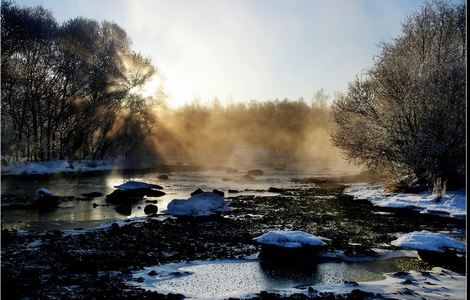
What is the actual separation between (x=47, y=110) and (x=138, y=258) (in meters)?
44.0

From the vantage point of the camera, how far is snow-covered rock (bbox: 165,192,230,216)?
26.8m

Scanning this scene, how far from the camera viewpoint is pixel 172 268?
50.3 ft

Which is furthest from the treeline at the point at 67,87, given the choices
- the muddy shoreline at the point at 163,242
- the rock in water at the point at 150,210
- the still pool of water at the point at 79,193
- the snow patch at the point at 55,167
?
the muddy shoreline at the point at 163,242

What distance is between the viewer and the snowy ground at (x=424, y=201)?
93.8 feet

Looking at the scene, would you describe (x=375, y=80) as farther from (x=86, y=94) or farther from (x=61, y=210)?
(x=86, y=94)

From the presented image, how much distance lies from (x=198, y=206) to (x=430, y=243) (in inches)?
539

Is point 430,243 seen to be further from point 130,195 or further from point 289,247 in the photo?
point 130,195

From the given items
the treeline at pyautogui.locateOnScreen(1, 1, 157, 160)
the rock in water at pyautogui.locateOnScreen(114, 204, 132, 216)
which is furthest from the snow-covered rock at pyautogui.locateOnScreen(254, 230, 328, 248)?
the treeline at pyautogui.locateOnScreen(1, 1, 157, 160)

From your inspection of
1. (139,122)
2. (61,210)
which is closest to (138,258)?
(61,210)

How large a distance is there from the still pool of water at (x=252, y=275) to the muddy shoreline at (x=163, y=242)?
30.9 inches

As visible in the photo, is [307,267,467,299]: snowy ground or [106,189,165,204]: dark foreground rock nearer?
[307,267,467,299]: snowy ground

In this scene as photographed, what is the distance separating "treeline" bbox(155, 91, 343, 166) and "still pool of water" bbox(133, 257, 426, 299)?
86.5 meters

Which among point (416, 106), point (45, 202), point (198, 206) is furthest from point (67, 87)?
point (416, 106)

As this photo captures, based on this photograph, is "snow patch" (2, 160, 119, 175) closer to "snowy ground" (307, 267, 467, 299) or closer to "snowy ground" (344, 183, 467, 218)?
"snowy ground" (344, 183, 467, 218)
